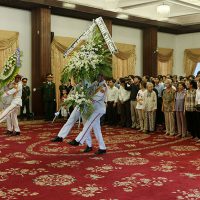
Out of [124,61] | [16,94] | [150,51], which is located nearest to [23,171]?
[16,94]

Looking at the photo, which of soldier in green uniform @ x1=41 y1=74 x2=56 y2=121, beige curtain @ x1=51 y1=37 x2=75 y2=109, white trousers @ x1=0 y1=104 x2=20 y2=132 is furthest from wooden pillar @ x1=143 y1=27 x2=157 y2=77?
white trousers @ x1=0 y1=104 x2=20 y2=132

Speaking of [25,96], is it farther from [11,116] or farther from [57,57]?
[11,116]

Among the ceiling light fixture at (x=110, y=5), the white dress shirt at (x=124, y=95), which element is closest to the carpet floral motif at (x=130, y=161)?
the white dress shirt at (x=124, y=95)

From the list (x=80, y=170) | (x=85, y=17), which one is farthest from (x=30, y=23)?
(x=80, y=170)

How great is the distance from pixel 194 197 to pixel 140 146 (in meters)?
3.24

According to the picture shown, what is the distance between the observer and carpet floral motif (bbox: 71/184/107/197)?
414cm

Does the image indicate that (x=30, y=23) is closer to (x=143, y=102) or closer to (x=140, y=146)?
(x=143, y=102)

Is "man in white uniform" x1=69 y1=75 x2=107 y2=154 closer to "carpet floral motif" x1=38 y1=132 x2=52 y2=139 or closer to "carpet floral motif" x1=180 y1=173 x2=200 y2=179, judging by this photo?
"carpet floral motif" x1=180 y1=173 x2=200 y2=179

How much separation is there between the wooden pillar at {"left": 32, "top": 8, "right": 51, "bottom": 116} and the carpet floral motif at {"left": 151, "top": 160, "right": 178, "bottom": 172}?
7.27 m

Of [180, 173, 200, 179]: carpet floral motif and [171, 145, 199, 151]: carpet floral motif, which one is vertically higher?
[171, 145, 199, 151]: carpet floral motif

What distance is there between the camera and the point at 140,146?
7.29 meters

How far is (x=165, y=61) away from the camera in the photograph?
693 inches

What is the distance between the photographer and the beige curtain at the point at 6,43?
38.0ft

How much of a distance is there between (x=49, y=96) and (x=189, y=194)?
8.24 metres
